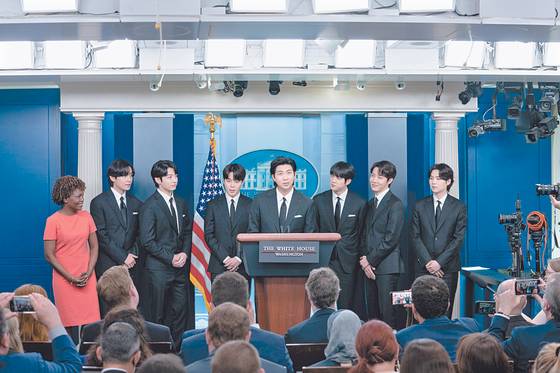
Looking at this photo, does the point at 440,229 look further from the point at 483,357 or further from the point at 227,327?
the point at 483,357

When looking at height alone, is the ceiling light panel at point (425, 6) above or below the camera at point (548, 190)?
above

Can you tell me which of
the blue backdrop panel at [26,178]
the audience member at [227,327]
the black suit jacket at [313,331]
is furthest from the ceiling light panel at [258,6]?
the blue backdrop panel at [26,178]

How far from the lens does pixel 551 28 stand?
18.1ft

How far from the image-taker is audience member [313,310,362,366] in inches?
169

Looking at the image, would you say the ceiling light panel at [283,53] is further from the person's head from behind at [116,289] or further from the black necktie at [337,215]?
the person's head from behind at [116,289]

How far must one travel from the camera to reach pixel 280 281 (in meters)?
6.39

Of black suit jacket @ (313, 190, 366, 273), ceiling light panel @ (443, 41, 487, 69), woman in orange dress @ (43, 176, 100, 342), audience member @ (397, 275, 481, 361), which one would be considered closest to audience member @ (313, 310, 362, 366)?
audience member @ (397, 275, 481, 361)

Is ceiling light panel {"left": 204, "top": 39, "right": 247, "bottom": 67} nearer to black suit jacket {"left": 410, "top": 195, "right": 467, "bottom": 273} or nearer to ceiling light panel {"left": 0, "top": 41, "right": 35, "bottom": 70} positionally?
ceiling light panel {"left": 0, "top": 41, "right": 35, "bottom": 70}

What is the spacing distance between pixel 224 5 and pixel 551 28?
1956mm

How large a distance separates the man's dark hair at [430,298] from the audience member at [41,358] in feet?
5.85

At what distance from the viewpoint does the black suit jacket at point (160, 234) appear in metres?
7.80

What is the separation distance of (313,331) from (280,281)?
4.98ft

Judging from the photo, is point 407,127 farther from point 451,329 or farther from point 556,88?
point 451,329

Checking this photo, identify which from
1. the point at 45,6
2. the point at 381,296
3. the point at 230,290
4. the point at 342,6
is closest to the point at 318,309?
the point at 230,290
